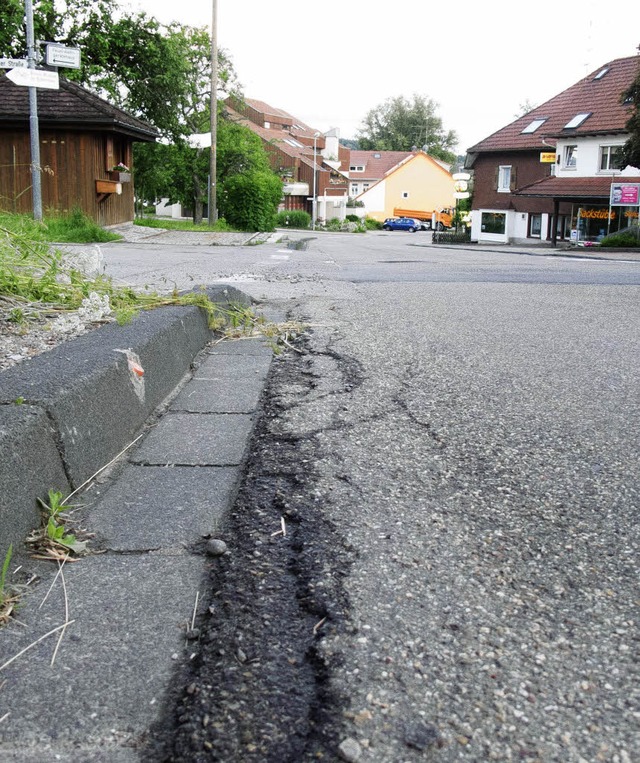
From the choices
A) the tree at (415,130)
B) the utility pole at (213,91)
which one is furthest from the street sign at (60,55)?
the tree at (415,130)

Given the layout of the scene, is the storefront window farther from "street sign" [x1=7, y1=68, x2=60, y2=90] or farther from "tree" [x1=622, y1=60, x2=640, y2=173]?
"street sign" [x1=7, y1=68, x2=60, y2=90]

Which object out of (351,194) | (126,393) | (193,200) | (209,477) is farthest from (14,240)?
(351,194)

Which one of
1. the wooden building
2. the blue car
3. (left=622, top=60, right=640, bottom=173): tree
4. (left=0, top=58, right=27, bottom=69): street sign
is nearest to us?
(left=0, top=58, right=27, bottom=69): street sign

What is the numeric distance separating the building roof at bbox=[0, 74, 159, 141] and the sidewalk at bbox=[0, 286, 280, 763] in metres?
21.6

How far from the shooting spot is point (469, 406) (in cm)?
405

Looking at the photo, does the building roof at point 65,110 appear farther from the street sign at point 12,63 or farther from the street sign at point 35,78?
the street sign at point 35,78

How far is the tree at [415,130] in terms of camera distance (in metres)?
116

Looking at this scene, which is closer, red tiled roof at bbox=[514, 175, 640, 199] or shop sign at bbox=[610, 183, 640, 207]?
shop sign at bbox=[610, 183, 640, 207]

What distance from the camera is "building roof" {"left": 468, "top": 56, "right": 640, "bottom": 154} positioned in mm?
42656

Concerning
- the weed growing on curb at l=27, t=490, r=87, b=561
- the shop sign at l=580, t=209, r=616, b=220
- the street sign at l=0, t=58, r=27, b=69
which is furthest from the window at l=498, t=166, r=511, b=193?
the weed growing on curb at l=27, t=490, r=87, b=561

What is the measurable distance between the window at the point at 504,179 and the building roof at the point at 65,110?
102 feet

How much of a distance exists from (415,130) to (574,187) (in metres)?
78.6

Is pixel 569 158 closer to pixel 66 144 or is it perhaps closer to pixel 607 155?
pixel 607 155

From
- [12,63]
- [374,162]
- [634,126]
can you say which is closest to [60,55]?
[12,63]
